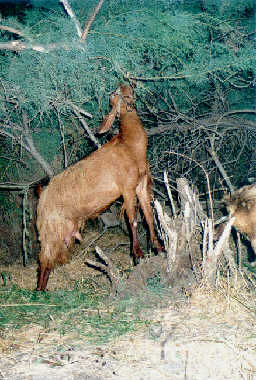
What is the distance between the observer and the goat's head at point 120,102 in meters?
5.49

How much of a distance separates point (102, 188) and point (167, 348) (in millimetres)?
2555

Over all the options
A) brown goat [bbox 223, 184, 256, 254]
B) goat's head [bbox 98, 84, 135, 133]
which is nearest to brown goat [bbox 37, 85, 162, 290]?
goat's head [bbox 98, 84, 135, 133]

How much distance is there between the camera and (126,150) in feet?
17.7

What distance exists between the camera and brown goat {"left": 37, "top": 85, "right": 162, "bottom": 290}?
537 cm

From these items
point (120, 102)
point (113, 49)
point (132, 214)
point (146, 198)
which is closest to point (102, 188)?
point (132, 214)

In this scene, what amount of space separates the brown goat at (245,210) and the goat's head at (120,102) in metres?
1.80

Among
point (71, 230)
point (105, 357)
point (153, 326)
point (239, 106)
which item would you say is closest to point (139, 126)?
point (71, 230)

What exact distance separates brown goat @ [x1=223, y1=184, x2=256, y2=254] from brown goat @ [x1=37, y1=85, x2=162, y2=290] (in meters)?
1.14

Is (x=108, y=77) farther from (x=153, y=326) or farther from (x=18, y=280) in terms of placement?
(x=18, y=280)

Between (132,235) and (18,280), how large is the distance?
117 inches

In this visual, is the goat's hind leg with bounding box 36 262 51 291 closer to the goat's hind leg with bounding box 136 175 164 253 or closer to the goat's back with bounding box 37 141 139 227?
the goat's back with bounding box 37 141 139 227

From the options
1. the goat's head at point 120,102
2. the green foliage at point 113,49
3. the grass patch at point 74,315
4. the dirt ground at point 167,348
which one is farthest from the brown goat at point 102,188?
the dirt ground at point 167,348

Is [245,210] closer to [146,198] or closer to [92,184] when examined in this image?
[146,198]

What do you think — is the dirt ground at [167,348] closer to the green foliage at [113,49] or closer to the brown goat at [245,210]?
the brown goat at [245,210]
